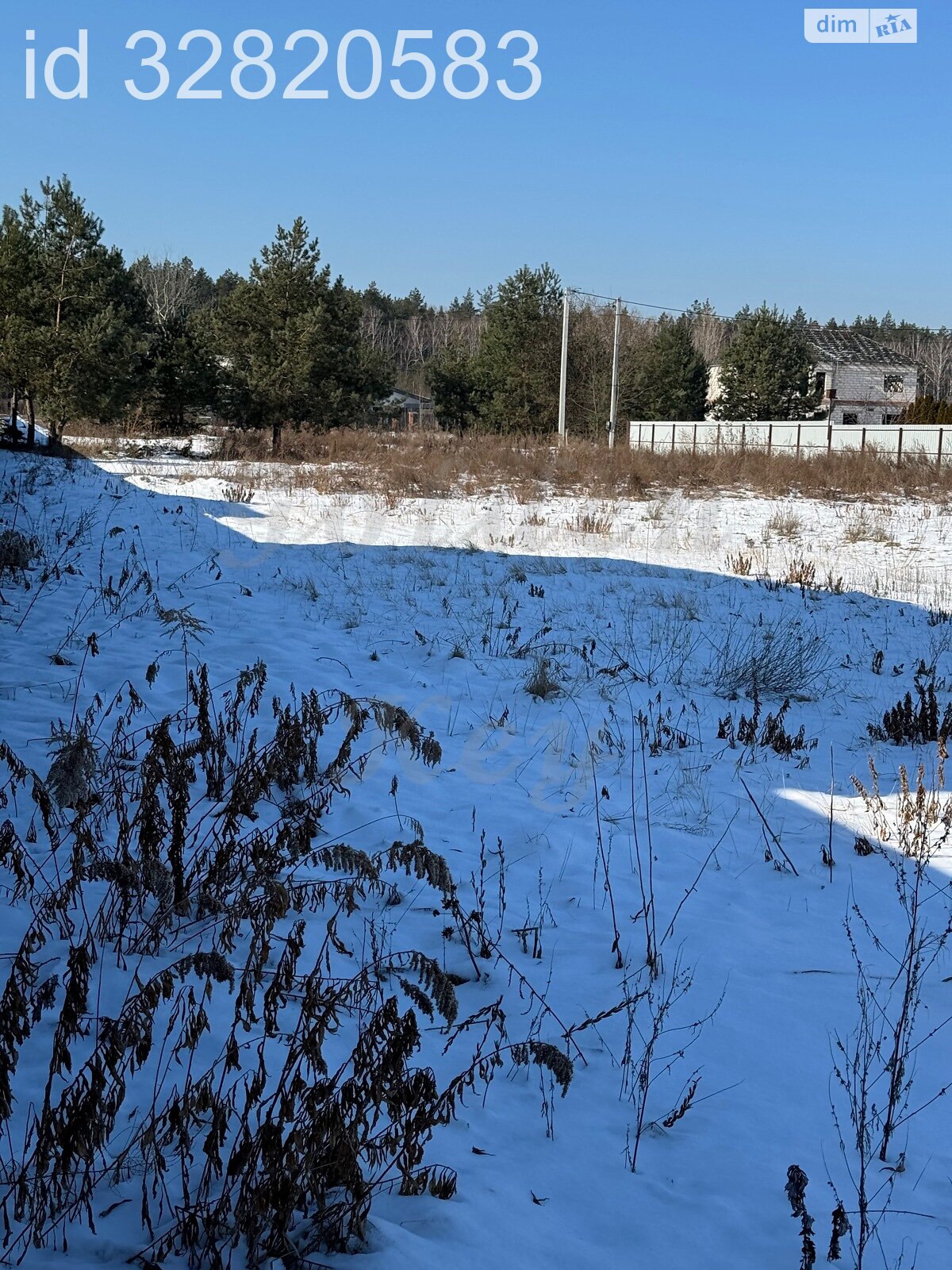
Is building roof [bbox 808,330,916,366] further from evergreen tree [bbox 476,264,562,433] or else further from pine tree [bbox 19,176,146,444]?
pine tree [bbox 19,176,146,444]

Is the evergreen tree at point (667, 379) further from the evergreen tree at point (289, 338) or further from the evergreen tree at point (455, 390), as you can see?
the evergreen tree at point (289, 338)

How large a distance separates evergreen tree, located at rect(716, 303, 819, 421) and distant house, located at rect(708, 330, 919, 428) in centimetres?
1247

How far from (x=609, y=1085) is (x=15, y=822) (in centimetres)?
220

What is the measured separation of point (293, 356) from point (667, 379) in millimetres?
22968

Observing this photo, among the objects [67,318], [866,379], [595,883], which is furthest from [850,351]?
[595,883]

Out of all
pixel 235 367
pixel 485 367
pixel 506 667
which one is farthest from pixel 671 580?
pixel 485 367

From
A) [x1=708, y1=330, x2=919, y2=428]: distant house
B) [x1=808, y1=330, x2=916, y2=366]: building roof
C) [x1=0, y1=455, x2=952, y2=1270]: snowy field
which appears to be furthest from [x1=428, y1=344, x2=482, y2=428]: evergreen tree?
[x1=0, y1=455, x2=952, y2=1270]: snowy field

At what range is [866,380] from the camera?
57.8 metres

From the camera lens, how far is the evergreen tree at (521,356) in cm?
3772

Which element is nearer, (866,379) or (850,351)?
(866,379)

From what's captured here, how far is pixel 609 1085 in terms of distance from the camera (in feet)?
8.36

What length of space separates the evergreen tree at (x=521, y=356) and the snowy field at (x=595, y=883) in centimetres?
2892

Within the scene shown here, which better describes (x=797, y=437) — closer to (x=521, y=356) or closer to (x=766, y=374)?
(x=766, y=374)

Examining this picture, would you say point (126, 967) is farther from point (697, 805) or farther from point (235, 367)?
point (235, 367)
